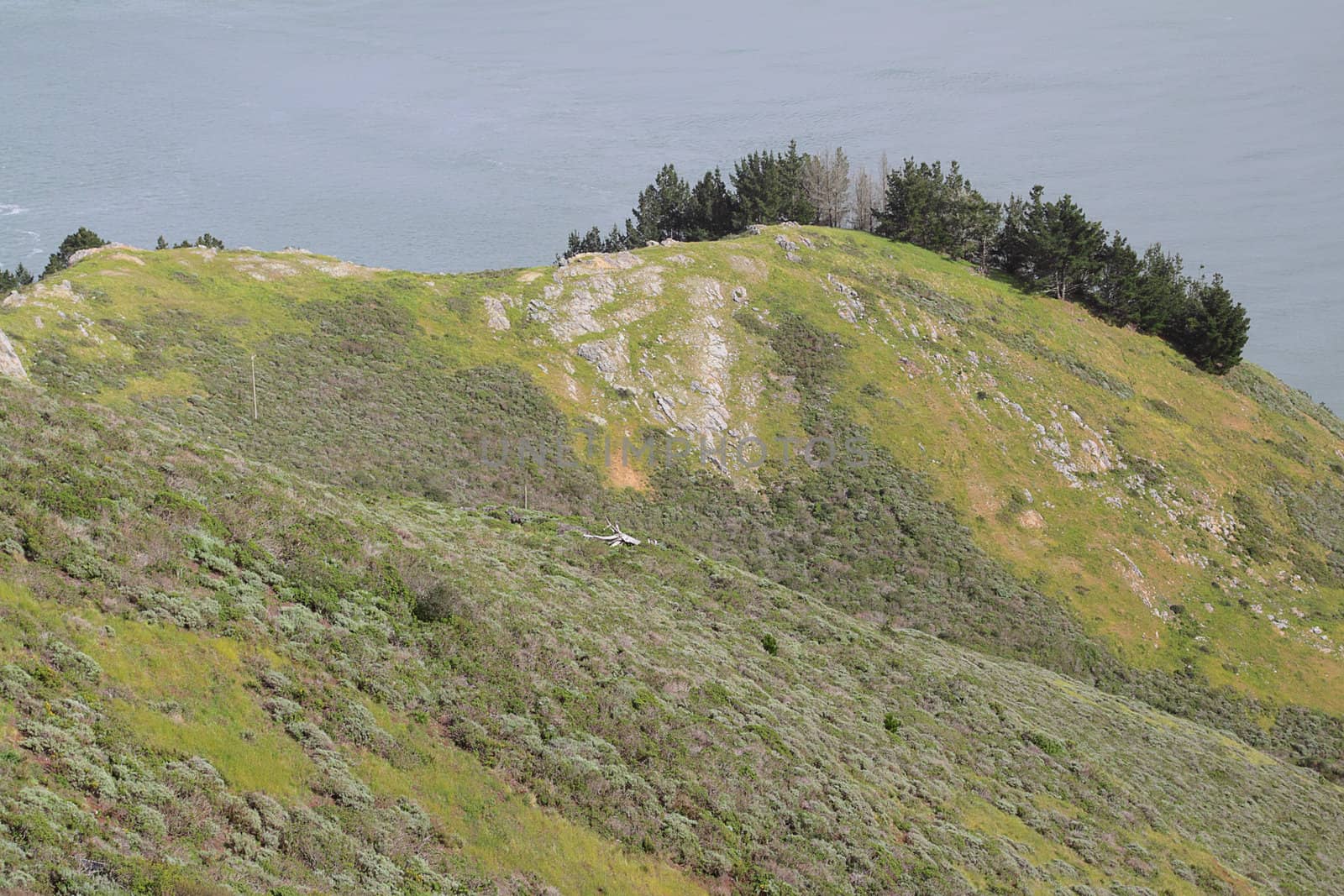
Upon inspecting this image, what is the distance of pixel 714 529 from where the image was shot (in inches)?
2336

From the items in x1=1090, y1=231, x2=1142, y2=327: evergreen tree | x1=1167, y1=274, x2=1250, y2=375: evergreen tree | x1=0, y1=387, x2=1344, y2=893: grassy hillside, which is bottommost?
x1=0, y1=387, x2=1344, y2=893: grassy hillside

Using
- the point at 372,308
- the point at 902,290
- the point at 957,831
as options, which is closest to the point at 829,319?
the point at 902,290

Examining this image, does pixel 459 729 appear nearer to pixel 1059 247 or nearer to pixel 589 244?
pixel 1059 247

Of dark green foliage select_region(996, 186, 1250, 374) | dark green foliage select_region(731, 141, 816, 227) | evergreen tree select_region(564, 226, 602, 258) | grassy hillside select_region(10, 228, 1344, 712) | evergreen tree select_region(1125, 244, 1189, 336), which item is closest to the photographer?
grassy hillside select_region(10, 228, 1344, 712)

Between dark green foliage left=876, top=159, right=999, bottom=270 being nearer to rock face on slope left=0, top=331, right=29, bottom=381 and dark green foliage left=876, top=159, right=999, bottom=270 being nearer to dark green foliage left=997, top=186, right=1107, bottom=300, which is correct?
dark green foliage left=997, top=186, right=1107, bottom=300

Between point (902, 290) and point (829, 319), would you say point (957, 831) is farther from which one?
point (902, 290)

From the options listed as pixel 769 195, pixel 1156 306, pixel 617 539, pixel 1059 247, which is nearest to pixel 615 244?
pixel 769 195

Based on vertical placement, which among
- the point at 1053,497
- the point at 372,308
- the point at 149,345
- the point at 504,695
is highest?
the point at 372,308

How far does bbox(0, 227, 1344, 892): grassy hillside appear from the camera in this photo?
778 inches

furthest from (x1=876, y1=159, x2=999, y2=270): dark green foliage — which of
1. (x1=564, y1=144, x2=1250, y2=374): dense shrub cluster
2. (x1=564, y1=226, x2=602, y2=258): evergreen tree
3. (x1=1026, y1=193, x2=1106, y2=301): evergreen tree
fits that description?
(x1=564, y1=226, x2=602, y2=258): evergreen tree

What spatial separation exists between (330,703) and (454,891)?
18.1 ft

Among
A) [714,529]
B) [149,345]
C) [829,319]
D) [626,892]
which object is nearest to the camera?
[626,892]

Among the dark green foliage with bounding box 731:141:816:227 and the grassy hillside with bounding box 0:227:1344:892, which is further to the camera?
the dark green foliage with bounding box 731:141:816:227

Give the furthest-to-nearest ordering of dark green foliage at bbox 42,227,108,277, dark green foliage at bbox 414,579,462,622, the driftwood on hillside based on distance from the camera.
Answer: dark green foliage at bbox 42,227,108,277 → the driftwood on hillside → dark green foliage at bbox 414,579,462,622
